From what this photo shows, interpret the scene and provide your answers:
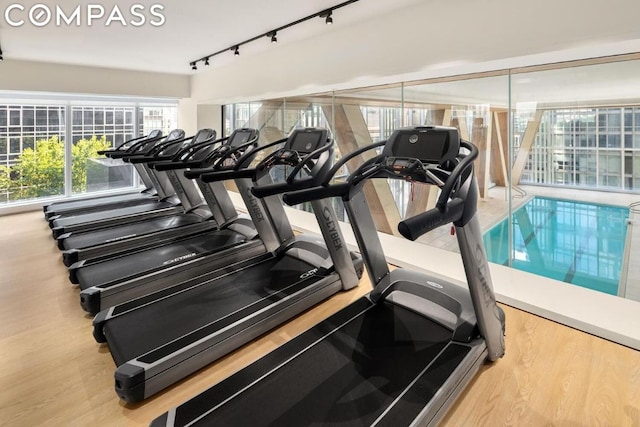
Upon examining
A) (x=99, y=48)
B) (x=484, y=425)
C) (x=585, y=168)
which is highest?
(x=99, y=48)

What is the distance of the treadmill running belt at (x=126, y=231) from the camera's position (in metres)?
4.03

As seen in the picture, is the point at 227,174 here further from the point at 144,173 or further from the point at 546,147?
the point at 144,173

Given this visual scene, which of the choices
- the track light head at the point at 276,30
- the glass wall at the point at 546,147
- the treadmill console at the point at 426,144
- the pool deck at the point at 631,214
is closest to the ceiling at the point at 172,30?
the track light head at the point at 276,30

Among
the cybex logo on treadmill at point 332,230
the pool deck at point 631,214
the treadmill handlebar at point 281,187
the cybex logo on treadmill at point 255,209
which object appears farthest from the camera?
the cybex logo on treadmill at point 255,209

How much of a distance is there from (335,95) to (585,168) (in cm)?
313

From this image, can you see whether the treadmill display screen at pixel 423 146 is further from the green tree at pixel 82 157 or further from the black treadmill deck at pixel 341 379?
the green tree at pixel 82 157

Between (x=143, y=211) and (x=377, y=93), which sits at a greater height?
(x=377, y=93)

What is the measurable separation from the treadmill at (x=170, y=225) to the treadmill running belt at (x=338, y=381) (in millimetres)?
2252

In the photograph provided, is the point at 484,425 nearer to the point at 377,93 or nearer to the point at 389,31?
the point at 389,31

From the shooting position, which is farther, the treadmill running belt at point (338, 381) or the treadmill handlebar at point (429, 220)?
the treadmill running belt at point (338, 381)

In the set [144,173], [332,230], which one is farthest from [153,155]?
[332,230]

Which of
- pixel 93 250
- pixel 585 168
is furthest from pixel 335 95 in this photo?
pixel 93 250

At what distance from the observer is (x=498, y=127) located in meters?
4.59

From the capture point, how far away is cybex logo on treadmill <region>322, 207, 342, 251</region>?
286 centimetres
